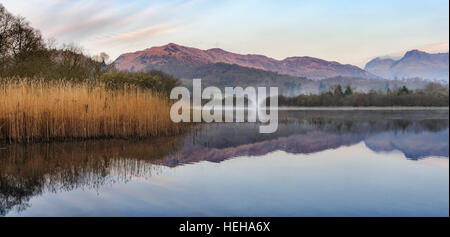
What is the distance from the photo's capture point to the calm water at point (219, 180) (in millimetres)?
3471

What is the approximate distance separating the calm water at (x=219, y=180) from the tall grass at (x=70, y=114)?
1.75ft

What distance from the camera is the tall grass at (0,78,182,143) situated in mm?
7254

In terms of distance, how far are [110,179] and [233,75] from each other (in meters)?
75.1

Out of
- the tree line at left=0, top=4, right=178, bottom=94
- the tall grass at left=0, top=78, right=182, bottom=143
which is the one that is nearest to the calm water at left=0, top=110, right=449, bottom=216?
the tall grass at left=0, top=78, right=182, bottom=143

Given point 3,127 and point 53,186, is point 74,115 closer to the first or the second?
point 3,127

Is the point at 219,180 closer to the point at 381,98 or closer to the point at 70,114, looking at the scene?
the point at 70,114

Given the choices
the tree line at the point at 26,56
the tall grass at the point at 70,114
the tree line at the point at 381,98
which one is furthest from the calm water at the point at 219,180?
the tree line at the point at 381,98

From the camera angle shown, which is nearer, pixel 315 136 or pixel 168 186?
pixel 168 186

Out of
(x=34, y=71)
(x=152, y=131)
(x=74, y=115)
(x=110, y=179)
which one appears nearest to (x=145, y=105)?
(x=152, y=131)

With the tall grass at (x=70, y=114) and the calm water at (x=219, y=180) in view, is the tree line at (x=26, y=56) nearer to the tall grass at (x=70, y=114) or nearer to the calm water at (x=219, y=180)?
the tall grass at (x=70, y=114)

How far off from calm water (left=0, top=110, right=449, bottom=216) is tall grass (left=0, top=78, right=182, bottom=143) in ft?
1.75

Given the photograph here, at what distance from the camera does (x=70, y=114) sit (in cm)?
773
